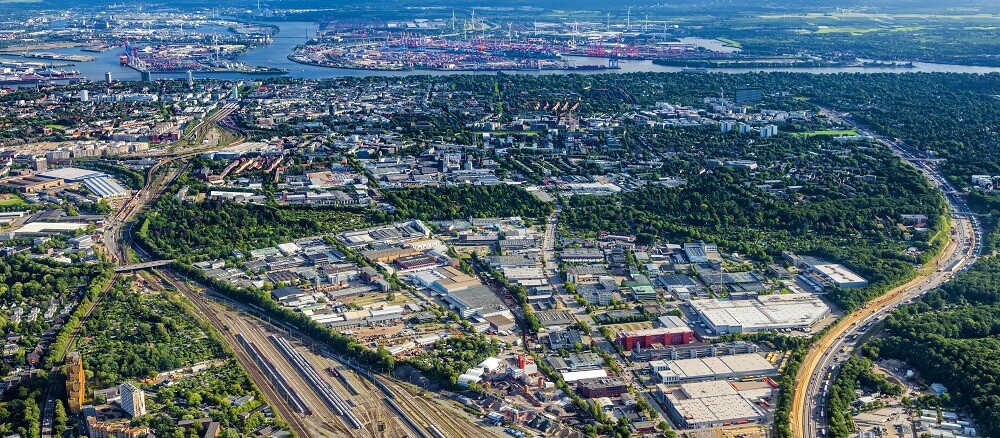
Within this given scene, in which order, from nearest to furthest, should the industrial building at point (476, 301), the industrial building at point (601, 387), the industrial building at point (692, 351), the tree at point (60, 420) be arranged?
the tree at point (60, 420) → the industrial building at point (601, 387) → the industrial building at point (692, 351) → the industrial building at point (476, 301)

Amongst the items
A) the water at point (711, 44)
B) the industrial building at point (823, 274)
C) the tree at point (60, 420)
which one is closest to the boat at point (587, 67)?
the water at point (711, 44)

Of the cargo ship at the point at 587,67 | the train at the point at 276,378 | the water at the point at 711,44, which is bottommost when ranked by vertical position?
the water at the point at 711,44

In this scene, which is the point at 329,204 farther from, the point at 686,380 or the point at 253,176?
the point at 686,380

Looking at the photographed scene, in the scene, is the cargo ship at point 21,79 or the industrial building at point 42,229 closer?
the industrial building at point 42,229

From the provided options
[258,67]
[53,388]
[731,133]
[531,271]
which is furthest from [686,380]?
[258,67]

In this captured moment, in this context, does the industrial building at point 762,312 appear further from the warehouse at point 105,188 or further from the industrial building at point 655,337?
the warehouse at point 105,188

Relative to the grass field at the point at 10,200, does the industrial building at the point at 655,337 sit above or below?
above

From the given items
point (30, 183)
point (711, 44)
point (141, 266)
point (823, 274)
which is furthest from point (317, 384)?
point (711, 44)
